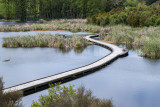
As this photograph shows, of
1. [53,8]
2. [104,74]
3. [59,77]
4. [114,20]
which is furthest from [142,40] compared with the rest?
[53,8]

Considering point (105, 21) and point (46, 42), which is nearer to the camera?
point (46, 42)

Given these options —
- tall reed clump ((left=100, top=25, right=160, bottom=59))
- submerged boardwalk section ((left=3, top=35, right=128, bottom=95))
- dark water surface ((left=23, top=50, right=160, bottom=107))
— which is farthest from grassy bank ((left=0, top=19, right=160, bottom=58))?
submerged boardwalk section ((left=3, top=35, right=128, bottom=95))

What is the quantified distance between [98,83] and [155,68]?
3.23m

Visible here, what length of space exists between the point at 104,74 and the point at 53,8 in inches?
1950

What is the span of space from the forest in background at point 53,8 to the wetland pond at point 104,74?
36652 mm

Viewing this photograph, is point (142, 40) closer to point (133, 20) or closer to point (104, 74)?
point (104, 74)

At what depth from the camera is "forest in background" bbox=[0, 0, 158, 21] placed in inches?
1929

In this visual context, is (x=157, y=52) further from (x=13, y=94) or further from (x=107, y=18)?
(x=107, y=18)

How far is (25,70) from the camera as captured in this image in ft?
31.1

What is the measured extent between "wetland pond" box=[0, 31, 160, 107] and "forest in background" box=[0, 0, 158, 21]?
3665 centimetres

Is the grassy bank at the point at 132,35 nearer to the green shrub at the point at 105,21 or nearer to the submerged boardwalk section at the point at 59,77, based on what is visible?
the submerged boardwalk section at the point at 59,77

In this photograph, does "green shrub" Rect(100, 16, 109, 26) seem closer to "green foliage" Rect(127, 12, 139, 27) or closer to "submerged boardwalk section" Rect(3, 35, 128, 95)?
"green foliage" Rect(127, 12, 139, 27)

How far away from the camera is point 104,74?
882 centimetres

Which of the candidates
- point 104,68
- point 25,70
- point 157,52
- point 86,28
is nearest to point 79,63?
point 104,68
